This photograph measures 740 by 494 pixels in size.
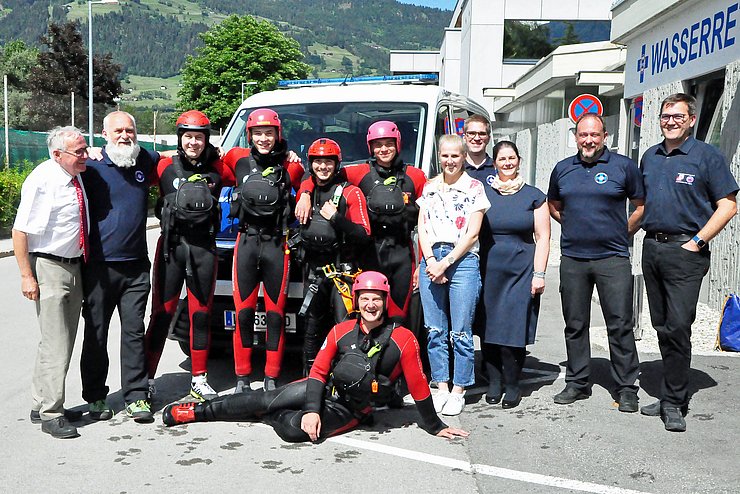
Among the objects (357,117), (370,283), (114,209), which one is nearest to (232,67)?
(357,117)

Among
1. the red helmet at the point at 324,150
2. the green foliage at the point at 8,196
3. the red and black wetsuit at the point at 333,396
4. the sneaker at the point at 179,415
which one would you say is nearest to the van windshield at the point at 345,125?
the red helmet at the point at 324,150

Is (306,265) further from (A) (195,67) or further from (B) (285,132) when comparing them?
(A) (195,67)

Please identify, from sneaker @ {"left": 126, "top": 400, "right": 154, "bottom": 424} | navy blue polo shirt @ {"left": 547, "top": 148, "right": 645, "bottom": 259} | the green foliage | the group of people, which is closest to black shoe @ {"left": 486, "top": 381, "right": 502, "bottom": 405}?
the group of people

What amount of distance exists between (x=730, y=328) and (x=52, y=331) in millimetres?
5861

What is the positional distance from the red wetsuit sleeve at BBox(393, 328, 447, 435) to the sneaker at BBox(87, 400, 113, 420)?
207 cm

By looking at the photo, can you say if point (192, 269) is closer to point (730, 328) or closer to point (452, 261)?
point (452, 261)

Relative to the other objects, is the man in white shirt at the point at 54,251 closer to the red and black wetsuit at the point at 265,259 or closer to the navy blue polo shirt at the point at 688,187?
the red and black wetsuit at the point at 265,259

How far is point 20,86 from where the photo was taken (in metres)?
64.2

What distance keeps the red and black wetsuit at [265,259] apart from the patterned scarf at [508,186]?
1.46m

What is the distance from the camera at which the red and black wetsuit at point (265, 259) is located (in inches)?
229

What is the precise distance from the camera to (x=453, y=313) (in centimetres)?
589

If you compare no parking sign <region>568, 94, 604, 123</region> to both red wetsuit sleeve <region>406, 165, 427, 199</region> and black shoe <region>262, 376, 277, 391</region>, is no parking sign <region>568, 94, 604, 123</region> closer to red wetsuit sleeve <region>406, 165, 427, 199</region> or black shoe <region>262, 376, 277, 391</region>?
red wetsuit sleeve <region>406, 165, 427, 199</region>

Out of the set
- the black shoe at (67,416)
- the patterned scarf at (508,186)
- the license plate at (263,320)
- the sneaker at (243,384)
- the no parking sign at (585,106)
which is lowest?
the black shoe at (67,416)

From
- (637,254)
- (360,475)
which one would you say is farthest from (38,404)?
(637,254)
